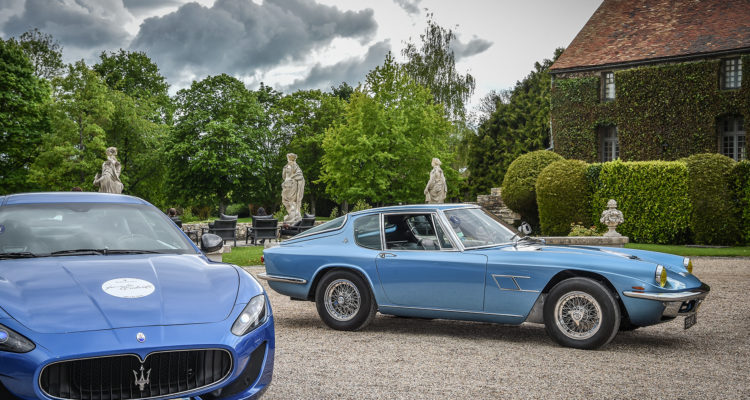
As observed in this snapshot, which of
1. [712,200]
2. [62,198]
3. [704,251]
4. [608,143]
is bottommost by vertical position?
[704,251]

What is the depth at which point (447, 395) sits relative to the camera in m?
4.85

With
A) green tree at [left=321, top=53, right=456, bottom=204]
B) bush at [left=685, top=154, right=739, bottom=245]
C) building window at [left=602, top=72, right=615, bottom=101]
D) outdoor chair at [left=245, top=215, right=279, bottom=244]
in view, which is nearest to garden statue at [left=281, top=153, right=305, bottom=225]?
outdoor chair at [left=245, top=215, right=279, bottom=244]

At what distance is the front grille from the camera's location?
333 centimetres

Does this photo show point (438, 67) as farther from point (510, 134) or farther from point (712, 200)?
point (712, 200)

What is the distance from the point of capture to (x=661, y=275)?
621 cm

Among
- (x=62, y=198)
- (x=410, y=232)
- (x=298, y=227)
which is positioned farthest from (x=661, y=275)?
(x=298, y=227)

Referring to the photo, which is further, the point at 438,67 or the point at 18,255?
the point at 438,67

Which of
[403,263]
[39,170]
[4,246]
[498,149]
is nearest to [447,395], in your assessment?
[403,263]

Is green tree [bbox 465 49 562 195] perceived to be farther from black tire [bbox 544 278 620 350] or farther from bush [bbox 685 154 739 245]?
black tire [bbox 544 278 620 350]

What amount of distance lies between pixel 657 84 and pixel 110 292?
3050cm

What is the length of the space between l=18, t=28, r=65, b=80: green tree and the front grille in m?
51.3

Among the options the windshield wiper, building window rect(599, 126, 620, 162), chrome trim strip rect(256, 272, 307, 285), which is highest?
building window rect(599, 126, 620, 162)

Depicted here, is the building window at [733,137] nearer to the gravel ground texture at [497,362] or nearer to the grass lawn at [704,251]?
the grass lawn at [704,251]

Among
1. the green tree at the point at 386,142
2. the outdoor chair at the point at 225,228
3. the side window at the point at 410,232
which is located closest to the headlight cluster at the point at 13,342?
the side window at the point at 410,232
